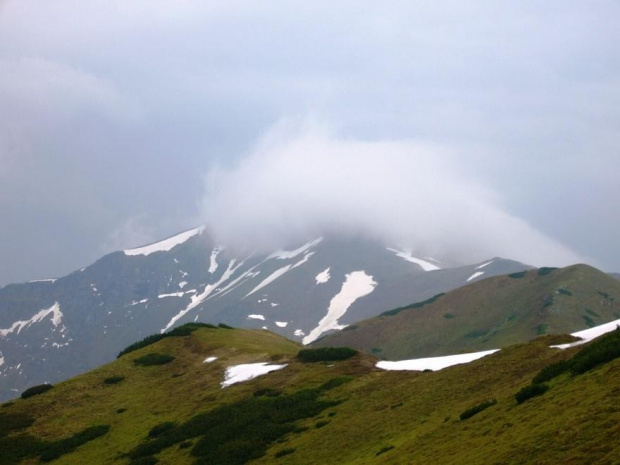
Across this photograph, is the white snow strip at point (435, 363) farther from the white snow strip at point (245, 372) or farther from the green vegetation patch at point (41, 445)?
the green vegetation patch at point (41, 445)

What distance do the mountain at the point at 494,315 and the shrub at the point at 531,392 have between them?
3531 inches

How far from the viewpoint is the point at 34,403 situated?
65250 millimetres

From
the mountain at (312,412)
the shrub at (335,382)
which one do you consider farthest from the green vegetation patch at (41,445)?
the shrub at (335,382)

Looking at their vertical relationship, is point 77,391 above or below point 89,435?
above

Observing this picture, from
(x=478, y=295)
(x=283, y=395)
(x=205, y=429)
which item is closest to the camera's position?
(x=205, y=429)

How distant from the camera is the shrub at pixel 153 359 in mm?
78062

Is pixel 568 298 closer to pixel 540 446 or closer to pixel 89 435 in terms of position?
pixel 89 435

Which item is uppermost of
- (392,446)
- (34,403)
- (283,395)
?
(34,403)

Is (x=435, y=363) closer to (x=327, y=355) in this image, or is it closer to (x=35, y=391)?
(x=327, y=355)

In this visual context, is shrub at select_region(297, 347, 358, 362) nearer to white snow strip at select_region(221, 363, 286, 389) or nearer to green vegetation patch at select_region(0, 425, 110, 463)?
white snow strip at select_region(221, 363, 286, 389)

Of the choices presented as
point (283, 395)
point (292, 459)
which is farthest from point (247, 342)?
point (292, 459)

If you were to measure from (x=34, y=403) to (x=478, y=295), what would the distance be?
387 ft

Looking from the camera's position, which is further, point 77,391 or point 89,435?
point 77,391

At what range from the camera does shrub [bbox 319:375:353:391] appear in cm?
5044
